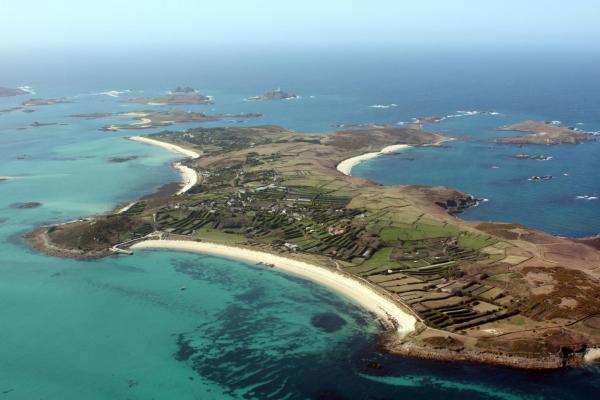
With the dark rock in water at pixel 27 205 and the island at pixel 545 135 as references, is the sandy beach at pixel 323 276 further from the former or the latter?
the island at pixel 545 135

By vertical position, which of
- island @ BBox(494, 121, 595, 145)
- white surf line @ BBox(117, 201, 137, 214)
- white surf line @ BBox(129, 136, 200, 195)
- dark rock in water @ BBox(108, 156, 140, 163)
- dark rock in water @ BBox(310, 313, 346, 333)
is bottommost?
dark rock in water @ BBox(310, 313, 346, 333)

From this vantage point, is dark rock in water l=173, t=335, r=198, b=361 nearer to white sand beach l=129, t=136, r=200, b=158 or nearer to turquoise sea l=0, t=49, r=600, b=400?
turquoise sea l=0, t=49, r=600, b=400

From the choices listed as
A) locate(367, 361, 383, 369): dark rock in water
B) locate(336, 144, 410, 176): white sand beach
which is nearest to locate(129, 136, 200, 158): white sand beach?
locate(336, 144, 410, 176): white sand beach

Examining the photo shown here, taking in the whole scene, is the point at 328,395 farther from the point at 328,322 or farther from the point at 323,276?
the point at 323,276

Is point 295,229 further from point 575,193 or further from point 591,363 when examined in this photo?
point 575,193

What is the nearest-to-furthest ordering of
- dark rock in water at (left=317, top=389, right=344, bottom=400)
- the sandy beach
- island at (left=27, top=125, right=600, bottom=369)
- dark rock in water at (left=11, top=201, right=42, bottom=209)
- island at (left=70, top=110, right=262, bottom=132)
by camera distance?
1. dark rock in water at (left=317, top=389, right=344, bottom=400)
2. island at (left=27, top=125, right=600, bottom=369)
3. the sandy beach
4. dark rock in water at (left=11, top=201, right=42, bottom=209)
5. island at (left=70, top=110, right=262, bottom=132)

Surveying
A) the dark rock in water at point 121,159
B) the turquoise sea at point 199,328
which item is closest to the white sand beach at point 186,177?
the turquoise sea at point 199,328

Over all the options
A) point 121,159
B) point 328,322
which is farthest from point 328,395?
point 121,159
